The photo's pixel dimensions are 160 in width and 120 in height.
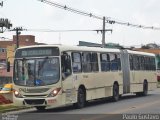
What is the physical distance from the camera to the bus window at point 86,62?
2433 centimetres

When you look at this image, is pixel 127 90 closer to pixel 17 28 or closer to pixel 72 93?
pixel 72 93

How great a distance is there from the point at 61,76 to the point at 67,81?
0.55m

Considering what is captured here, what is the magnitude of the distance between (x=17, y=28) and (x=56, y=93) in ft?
162

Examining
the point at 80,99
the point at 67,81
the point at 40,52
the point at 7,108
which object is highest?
the point at 40,52

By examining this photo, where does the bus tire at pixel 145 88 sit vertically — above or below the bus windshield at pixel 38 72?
below

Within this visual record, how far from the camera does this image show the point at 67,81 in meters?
22.1

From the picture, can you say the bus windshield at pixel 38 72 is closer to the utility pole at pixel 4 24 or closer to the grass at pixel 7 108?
the grass at pixel 7 108

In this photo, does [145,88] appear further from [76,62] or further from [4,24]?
[4,24]

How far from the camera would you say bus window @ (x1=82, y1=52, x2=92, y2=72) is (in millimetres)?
24328

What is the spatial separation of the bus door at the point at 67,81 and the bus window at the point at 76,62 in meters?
0.51

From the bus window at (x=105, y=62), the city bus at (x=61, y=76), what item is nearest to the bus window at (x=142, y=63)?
the city bus at (x=61, y=76)

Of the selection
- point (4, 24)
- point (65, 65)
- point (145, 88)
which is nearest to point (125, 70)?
point (145, 88)

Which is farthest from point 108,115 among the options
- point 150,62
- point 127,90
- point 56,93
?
point 150,62

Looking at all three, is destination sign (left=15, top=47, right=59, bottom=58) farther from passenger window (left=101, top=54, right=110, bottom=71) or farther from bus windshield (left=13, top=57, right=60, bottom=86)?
passenger window (left=101, top=54, right=110, bottom=71)
